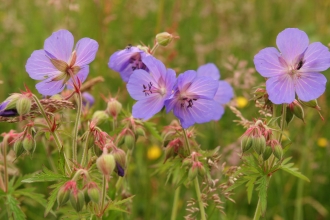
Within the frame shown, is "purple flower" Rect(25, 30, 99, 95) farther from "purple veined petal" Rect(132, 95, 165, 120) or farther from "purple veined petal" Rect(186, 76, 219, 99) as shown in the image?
"purple veined petal" Rect(186, 76, 219, 99)

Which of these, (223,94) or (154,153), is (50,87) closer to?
(223,94)

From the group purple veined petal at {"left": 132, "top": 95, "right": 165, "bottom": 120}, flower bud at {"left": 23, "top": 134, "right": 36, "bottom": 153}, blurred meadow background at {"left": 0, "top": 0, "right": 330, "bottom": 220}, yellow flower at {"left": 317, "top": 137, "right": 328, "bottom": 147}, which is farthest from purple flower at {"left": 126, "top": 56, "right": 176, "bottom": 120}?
yellow flower at {"left": 317, "top": 137, "right": 328, "bottom": 147}

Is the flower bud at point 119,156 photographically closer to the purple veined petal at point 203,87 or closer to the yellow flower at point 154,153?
the purple veined petal at point 203,87

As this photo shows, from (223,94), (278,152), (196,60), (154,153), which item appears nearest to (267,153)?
(278,152)

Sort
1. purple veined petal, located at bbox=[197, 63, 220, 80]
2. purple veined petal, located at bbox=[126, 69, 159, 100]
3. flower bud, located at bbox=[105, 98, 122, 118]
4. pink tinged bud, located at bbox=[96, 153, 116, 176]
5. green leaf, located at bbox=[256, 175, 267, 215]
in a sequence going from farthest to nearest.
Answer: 1. purple veined petal, located at bbox=[197, 63, 220, 80]
2. flower bud, located at bbox=[105, 98, 122, 118]
3. purple veined petal, located at bbox=[126, 69, 159, 100]
4. green leaf, located at bbox=[256, 175, 267, 215]
5. pink tinged bud, located at bbox=[96, 153, 116, 176]

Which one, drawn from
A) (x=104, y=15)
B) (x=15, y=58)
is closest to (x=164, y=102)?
(x=104, y=15)

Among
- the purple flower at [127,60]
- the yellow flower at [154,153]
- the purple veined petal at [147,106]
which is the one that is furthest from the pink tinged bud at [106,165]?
the yellow flower at [154,153]
